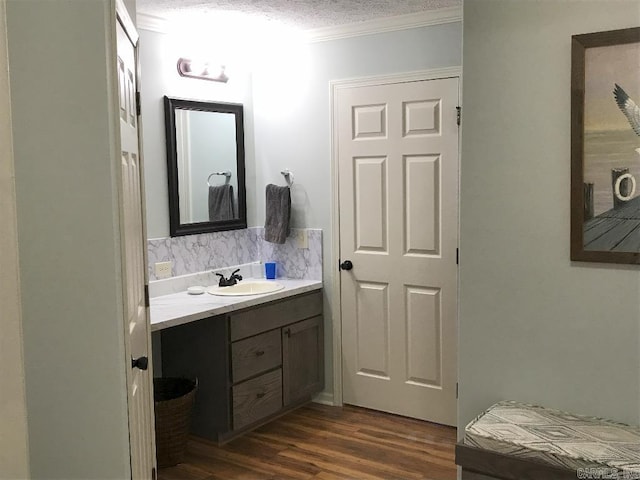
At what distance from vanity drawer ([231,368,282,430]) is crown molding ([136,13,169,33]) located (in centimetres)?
216

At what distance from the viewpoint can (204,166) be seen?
434 centimetres

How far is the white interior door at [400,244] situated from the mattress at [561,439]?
5.82 ft

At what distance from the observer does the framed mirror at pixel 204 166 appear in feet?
13.5

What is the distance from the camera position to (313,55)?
4.39 meters

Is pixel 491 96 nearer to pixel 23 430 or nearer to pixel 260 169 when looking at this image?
pixel 23 430

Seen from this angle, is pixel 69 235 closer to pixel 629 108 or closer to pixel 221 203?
pixel 629 108

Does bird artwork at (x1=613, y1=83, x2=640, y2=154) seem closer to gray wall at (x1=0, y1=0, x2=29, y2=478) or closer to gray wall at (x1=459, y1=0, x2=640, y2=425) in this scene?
gray wall at (x1=459, y1=0, x2=640, y2=425)

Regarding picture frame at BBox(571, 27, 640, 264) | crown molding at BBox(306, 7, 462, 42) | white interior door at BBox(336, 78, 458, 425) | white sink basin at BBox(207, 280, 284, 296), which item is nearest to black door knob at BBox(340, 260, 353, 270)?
white interior door at BBox(336, 78, 458, 425)

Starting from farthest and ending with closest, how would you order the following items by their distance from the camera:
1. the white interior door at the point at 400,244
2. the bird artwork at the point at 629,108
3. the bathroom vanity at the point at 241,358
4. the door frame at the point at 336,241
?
1. the door frame at the point at 336,241
2. the white interior door at the point at 400,244
3. the bathroom vanity at the point at 241,358
4. the bird artwork at the point at 629,108

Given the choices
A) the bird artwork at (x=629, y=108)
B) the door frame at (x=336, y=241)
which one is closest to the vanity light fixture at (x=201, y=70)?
the door frame at (x=336, y=241)

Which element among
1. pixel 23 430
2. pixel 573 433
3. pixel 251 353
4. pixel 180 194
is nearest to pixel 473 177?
pixel 573 433

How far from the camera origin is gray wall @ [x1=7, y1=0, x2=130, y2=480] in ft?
6.49

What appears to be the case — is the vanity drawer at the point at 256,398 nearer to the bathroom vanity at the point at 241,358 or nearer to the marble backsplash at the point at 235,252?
the bathroom vanity at the point at 241,358

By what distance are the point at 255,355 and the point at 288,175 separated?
129 cm
